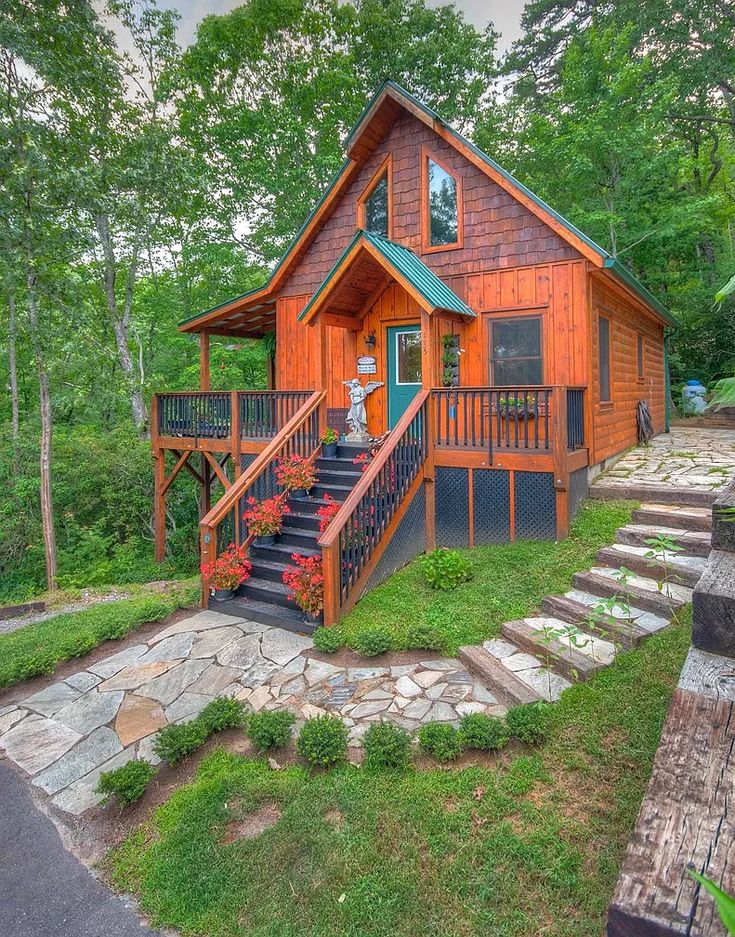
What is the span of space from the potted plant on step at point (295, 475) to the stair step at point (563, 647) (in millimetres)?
3598

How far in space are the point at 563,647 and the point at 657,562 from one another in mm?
1715

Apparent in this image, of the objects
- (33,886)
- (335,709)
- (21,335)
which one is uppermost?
(21,335)

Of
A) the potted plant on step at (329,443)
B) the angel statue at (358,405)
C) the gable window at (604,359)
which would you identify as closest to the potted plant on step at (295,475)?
the potted plant on step at (329,443)

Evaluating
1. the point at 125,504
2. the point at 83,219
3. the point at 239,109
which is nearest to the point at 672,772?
the point at 83,219

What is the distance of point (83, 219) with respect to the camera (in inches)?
397

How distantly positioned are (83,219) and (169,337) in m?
8.72

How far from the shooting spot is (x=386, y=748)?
11.5ft

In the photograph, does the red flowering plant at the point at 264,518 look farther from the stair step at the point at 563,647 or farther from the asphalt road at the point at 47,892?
the asphalt road at the point at 47,892

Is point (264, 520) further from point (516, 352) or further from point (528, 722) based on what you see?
point (516, 352)

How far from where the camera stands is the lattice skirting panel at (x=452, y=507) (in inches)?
296

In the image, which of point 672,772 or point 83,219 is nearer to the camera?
point 672,772

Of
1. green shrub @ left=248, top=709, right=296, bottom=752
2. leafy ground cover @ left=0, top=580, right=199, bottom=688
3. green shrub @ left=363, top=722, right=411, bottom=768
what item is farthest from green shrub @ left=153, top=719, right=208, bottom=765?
leafy ground cover @ left=0, top=580, right=199, bottom=688

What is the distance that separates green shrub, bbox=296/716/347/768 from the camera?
3.60m

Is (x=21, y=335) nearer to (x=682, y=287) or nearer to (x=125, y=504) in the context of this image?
(x=125, y=504)
